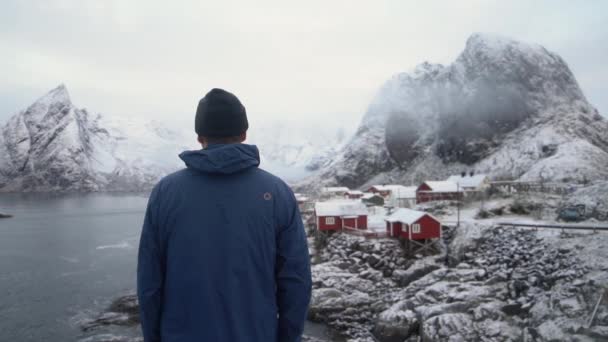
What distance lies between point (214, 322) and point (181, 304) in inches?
10.9

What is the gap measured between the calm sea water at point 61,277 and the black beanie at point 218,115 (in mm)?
21687

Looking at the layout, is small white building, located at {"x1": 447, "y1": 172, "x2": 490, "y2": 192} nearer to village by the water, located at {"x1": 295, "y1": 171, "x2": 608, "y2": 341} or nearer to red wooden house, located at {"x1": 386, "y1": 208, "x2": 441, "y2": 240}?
village by the water, located at {"x1": 295, "y1": 171, "x2": 608, "y2": 341}

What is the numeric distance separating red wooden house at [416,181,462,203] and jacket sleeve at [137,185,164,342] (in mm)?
59842

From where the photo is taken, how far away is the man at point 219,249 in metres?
2.67

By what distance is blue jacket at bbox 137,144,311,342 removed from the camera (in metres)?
2.67

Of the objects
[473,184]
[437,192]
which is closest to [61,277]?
[437,192]

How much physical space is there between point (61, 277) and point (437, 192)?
5032 centimetres

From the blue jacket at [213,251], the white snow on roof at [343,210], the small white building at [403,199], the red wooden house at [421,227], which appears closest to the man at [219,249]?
the blue jacket at [213,251]

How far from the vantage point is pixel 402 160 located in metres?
125

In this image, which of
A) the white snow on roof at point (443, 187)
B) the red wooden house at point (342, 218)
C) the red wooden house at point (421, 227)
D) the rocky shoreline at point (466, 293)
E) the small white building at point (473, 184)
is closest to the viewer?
the rocky shoreline at point (466, 293)

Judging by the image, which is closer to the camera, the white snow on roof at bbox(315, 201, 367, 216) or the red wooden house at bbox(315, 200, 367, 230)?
the red wooden house at bbox(315, 200, 367, 230)

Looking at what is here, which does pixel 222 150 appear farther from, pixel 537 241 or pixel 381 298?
pixel 537 241

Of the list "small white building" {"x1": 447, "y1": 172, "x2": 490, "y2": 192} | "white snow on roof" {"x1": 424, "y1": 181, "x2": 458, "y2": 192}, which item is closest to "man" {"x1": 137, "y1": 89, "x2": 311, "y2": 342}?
"white snow on roof" {"x1": 424, "y1": 181, "x2": 458, "y2": 192}

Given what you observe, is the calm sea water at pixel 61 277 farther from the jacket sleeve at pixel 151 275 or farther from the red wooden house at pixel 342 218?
the jacket sleeve at pixel 151 275
